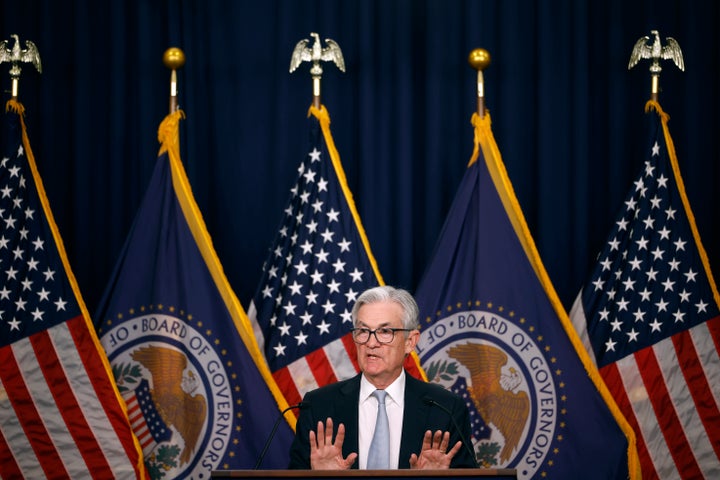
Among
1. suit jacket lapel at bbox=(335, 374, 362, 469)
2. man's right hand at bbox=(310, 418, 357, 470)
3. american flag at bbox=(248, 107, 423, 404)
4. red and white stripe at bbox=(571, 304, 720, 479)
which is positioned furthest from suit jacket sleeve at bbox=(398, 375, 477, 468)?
red and white stripe at bbox=(571, 304, 720, 479)

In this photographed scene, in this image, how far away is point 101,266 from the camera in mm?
5445

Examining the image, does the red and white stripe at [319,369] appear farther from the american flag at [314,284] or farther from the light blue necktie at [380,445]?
the light blue necktie at [380,445]

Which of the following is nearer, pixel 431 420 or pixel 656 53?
pixel 431 420

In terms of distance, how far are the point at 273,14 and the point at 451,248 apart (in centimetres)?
181

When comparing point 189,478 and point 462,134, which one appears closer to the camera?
point 189,478

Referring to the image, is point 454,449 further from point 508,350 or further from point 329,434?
point 508,350

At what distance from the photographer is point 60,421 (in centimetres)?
459

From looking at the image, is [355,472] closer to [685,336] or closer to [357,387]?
[357,387]

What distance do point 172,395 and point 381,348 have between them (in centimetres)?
185

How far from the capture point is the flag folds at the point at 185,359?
4.70 meters

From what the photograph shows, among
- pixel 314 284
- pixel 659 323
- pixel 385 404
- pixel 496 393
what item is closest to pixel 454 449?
pixel 385 404

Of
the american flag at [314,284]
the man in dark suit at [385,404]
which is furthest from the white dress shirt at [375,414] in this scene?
the american flag at [314,284]

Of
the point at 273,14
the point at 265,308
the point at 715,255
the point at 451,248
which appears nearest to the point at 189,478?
the point at 265,308

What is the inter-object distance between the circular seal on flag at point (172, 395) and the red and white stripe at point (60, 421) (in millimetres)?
146
